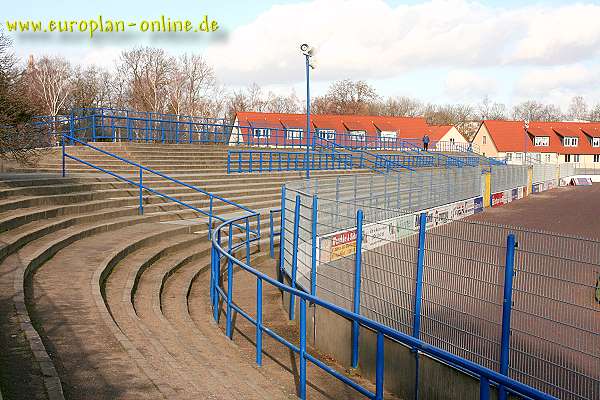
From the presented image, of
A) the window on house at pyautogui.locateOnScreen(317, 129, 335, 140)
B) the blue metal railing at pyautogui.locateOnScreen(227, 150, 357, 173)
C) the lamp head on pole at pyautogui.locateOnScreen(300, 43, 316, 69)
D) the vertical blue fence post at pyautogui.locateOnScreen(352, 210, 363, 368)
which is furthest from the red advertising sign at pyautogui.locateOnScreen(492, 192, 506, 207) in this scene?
the vertical blue fence post at pyautogui.locateOnScreen(352, 210, 363, 368)

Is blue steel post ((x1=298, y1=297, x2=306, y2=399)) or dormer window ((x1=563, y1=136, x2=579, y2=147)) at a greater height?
dormer window ((x1=563, y1=136, x2=579, y2=147))

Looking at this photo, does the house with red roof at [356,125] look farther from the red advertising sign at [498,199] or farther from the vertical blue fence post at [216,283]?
the vertical blue fence post at [216,283]

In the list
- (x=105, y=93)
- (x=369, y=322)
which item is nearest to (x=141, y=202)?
(x=369, y=322)

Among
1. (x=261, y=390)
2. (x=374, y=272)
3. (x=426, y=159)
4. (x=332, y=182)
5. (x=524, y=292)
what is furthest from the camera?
(x=426, y=159)

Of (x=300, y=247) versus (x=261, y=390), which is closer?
(x=261, y=390)

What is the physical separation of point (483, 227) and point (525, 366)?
4.99 ft

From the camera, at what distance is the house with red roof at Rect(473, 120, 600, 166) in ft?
265

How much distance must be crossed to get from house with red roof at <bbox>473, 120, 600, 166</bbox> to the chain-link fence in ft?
245

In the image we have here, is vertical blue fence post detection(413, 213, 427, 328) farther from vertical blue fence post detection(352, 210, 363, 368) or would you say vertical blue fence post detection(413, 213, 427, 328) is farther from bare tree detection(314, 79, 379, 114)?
bare tree detection(314, 79, 379, 114)

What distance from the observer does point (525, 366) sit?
5.63m

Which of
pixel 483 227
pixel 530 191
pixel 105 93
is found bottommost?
pixel 530 191

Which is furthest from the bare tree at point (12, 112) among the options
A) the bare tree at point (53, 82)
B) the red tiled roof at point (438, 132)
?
the red tiled roof at point (438, 132)

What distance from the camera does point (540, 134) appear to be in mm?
82750

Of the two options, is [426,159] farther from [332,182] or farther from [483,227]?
[483,227]
